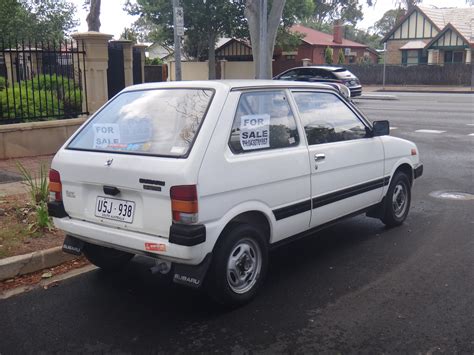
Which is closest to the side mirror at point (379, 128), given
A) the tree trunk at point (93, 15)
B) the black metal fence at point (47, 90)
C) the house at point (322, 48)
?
the black metal fence at point (47, 90)

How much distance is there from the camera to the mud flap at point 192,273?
408 centimetres

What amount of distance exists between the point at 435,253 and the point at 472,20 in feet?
157

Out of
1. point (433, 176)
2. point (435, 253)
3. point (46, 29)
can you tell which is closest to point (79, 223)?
point (435, 253)

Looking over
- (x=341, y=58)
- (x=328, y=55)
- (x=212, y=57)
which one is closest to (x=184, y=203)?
(x=212, y=57)

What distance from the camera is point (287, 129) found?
4949mm

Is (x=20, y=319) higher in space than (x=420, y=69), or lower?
lower

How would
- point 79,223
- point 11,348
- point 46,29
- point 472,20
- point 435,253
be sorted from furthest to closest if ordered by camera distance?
point 472,20, point 46,29, point 435,253, point 79,223, point 11,348

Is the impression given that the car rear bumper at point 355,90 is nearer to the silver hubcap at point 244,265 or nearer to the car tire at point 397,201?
the car tire at point 397,201

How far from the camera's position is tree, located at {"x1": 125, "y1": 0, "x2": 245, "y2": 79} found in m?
29.0

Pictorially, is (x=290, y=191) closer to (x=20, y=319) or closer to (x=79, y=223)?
(x=79, y=223)

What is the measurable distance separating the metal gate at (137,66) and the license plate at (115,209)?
974 centimetres

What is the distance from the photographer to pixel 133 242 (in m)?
4.24

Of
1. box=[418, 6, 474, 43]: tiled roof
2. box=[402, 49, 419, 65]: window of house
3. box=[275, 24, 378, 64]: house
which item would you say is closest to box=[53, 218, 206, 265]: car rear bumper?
box=[275, 24, 378, 64]: house

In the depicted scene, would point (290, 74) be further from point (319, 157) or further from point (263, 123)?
point (263, 123)
